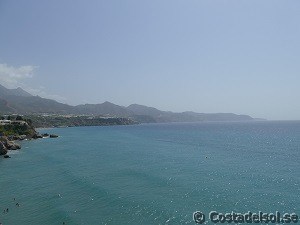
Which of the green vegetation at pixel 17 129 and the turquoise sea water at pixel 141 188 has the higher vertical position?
the green vegetation at pixel 17 129

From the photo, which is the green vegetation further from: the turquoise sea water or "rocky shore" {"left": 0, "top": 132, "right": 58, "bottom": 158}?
Answer: the turquoise sea water

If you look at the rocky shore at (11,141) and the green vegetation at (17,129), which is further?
the green vegetation at (17,129)

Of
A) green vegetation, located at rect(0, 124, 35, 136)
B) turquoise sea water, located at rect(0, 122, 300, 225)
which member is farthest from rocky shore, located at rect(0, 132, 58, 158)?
turquoise sea water, located at rect(0, 122, 300, 225)

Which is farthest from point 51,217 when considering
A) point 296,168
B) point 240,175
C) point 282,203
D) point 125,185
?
point 296,168

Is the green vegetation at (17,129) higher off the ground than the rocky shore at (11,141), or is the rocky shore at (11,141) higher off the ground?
the green vegetation at (17,129)

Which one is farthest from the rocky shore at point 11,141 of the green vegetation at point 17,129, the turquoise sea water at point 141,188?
the turquoise sea water at point 141,188

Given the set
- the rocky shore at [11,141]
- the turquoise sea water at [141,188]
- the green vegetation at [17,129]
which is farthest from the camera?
the green vegetation at [17,129]

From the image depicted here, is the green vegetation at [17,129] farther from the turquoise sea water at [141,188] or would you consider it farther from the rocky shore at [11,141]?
the turquoise sea water at [141,188]

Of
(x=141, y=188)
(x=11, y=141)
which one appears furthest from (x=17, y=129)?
(x=141, y=188)

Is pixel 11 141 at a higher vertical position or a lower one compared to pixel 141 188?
higher

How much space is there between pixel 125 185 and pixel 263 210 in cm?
2338

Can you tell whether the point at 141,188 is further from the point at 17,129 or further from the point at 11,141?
the point at 17,129

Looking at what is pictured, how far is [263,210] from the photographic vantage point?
40.8 m

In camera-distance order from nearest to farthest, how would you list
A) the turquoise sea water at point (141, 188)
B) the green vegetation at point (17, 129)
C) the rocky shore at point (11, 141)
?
the turquoise sea water at point (141, 188) < the rocky shore at point (11, 141) < the green vegetation at point (17, 129)
